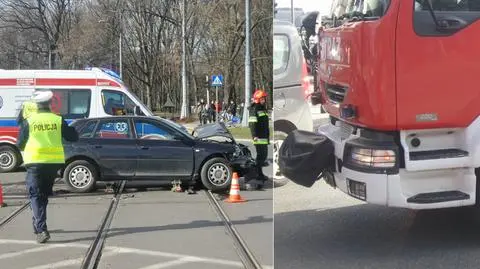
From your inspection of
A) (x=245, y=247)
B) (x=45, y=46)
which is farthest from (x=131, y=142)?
(x=45, y=46)

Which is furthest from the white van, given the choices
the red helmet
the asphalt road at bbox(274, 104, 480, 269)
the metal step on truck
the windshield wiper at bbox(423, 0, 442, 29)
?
the windshield wiper at bbox(423, 0, 442, 29)

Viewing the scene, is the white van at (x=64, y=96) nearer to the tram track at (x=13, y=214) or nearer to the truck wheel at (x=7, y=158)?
the truck wheel at (x=7, y=158)

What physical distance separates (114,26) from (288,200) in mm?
35323

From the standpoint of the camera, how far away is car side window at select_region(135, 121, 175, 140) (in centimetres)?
1016

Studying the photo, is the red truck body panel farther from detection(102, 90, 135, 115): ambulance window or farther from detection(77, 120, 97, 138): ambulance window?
detection(102, 90, 135, 115): ambulance window

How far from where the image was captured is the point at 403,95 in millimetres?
A: 2334

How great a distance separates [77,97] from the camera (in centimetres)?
1355

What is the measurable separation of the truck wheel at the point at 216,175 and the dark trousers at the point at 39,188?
3.68 m

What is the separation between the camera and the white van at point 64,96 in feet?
43.9

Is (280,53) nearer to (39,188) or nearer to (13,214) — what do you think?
(39,188)

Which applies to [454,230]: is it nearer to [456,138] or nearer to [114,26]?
[456,138]

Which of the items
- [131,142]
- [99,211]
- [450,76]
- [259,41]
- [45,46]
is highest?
[45,46]

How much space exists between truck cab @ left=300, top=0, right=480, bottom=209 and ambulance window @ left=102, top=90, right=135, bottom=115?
11.6m

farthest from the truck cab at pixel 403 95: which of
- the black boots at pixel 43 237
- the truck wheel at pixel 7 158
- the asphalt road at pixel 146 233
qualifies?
the truck wheel at pixel 7 158
